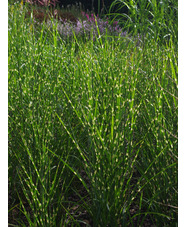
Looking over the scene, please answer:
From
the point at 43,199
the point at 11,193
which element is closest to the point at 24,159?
A: the point at 11,193

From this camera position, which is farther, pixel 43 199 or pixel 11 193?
pixel 11 193

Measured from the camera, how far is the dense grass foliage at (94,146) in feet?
5.01

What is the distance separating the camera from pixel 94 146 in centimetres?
158

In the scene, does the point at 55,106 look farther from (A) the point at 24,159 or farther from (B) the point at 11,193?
(B) the point at 11,193

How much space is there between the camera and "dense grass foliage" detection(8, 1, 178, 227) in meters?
1.53

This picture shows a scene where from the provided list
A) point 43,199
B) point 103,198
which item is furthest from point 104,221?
point 43,199

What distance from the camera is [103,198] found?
1517 millimetres

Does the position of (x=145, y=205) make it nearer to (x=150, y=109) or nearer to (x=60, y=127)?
(x=150, y=109)

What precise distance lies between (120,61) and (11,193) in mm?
1200
